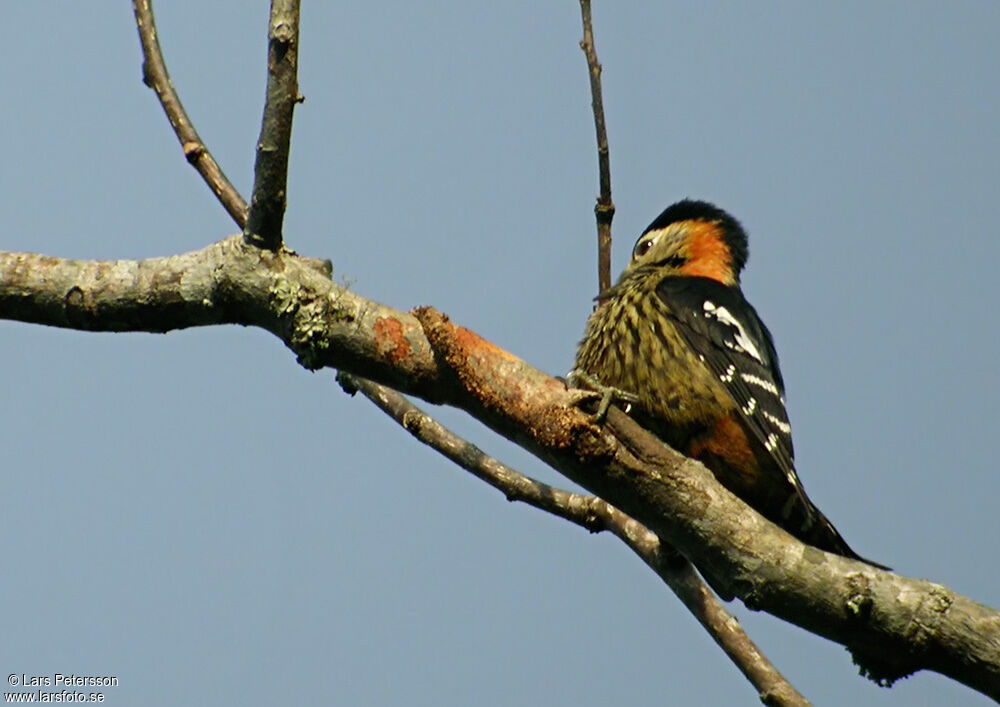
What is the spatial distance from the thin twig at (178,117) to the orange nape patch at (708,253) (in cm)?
264

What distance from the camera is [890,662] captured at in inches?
122

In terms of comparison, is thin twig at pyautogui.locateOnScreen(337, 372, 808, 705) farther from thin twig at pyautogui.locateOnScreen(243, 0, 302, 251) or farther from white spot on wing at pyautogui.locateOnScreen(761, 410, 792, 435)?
thin twig at pyautogui.locateOnScreen(243, 0, 302, 251)

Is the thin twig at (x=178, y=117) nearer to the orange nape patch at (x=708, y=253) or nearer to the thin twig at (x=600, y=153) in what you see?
the thin twig at (x=600, y=153)

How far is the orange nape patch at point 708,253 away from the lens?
588 centimetres

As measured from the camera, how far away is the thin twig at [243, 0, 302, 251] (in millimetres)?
2973

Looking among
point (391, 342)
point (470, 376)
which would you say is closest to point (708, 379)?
point (470, 376)

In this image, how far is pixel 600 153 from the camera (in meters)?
4.21

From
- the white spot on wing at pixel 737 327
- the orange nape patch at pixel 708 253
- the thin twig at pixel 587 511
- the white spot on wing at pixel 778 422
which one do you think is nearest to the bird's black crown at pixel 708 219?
the orange nape patch at pixel 708 253

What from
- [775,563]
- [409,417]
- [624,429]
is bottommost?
[775,563]

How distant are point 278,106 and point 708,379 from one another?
2.42m

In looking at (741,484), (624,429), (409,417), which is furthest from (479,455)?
(624,429)

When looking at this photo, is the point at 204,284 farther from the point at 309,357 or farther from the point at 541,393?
the point at 541,393

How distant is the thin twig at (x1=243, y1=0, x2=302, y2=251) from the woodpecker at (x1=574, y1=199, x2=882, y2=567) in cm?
183

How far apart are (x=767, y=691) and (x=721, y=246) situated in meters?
2.85
